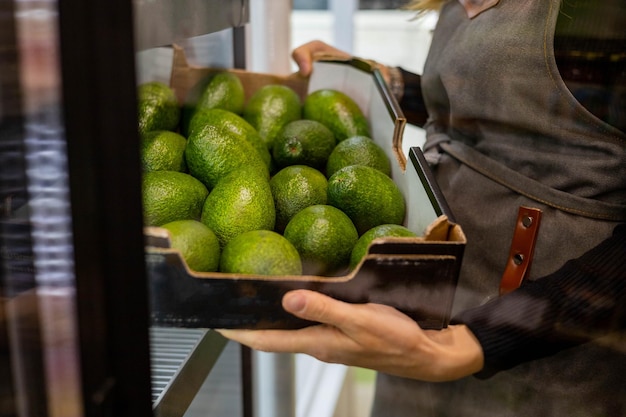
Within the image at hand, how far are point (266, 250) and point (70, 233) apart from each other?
0.71ft

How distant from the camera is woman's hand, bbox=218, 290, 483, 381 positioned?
600 mm

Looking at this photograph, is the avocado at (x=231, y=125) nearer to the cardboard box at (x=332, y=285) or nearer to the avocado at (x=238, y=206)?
the avocado at (x=238, y=206)

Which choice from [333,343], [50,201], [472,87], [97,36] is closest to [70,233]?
[50,201]

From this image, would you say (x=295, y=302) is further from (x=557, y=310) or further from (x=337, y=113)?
(x=337, y=113)

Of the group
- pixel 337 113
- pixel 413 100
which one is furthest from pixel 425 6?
pixel 337 113

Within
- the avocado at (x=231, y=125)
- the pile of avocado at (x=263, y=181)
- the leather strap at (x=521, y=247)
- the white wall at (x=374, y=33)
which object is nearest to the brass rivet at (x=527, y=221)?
the leather strap at (x=521, y=247)

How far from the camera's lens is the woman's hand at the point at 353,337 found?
0.60 m

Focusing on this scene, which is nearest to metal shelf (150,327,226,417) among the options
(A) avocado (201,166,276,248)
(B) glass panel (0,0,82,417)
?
(A) avocado (201,166,276,248)

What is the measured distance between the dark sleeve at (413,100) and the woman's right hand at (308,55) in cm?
14

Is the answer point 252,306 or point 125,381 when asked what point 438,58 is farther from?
point 125,381

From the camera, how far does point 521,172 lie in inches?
36.5

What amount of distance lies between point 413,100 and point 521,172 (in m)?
0.39

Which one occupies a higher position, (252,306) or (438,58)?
(438,58)

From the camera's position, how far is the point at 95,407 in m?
0.47
